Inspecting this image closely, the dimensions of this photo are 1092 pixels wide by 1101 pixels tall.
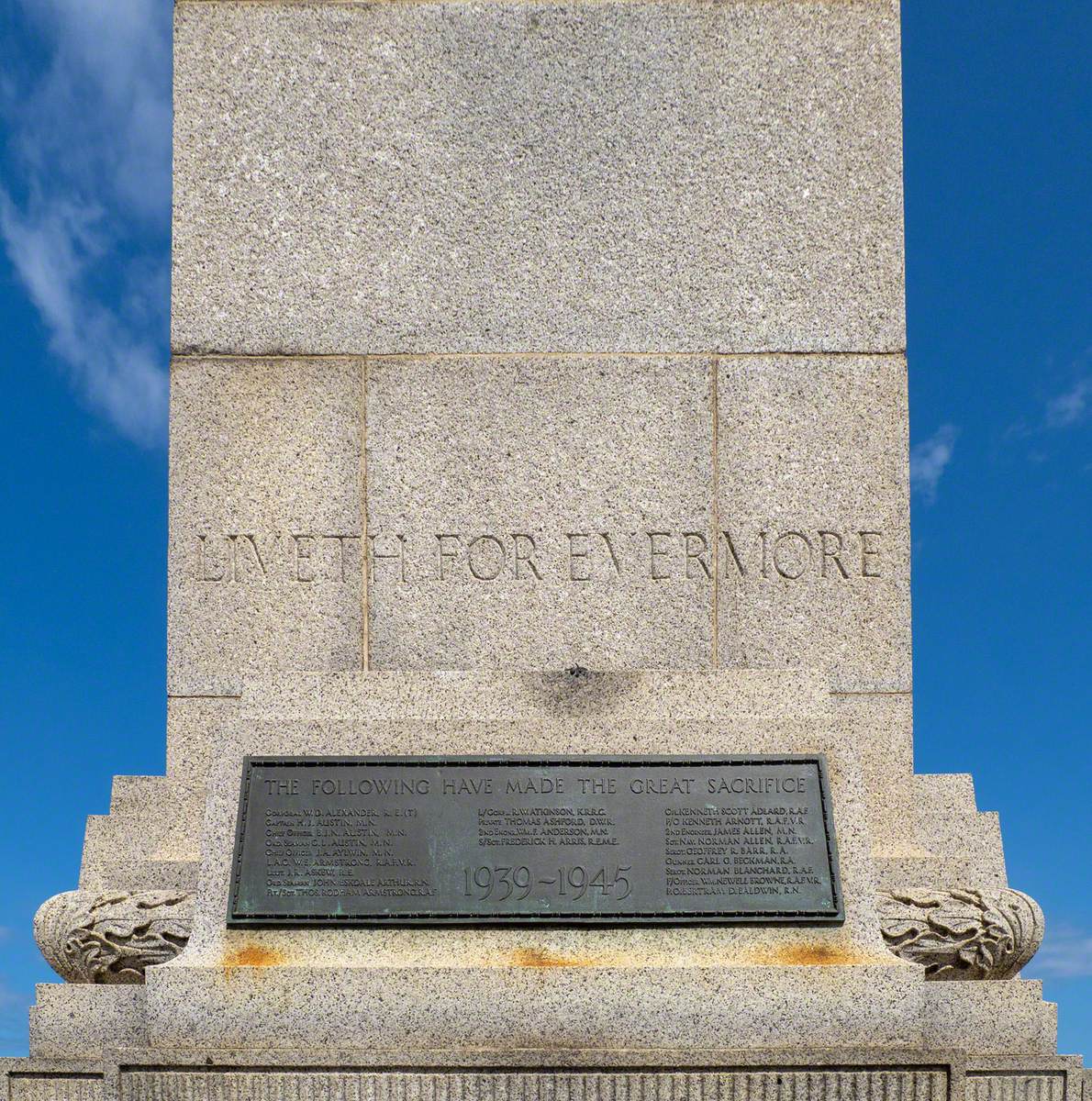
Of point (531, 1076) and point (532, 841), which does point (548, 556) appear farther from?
point (531, 1076)

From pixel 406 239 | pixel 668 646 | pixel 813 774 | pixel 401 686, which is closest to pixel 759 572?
pixel 668 646

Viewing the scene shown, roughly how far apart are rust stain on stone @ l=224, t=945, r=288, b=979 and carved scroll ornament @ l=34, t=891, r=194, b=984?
729 mm

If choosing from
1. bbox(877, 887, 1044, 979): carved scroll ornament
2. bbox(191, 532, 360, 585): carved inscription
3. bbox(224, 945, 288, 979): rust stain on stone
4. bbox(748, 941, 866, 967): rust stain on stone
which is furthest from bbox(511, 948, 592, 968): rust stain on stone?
bbox(191, 532, 360, 585): carved inscription

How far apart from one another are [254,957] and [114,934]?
117 centimetres

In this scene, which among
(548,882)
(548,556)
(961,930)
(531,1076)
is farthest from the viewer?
(548,556)

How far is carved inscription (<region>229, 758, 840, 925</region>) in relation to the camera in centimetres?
554

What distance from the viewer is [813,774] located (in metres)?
5.82

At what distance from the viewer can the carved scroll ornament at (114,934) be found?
6234 mm

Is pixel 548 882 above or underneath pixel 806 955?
above

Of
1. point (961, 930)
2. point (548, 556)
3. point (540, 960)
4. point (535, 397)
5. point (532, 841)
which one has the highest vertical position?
point (535, 397)

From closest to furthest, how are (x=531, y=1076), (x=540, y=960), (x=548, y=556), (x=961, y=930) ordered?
(x=531, y=1076)
(x=540, y=960)
(x=961, y=930)
(x=548, y=556)

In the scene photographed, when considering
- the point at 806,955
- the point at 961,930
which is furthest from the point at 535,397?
the point at 961,930

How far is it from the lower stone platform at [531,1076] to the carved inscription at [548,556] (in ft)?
8.69

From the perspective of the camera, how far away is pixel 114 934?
627 centimetres
